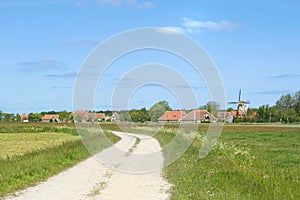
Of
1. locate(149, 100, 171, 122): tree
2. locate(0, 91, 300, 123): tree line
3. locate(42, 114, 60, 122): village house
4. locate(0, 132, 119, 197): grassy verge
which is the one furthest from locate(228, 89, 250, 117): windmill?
locate(0, 132, 119, 197): grassy verge

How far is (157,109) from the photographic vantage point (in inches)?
3182

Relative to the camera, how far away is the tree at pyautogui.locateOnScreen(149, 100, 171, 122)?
79125 mm

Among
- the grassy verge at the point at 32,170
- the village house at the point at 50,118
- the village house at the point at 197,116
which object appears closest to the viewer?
the grassy verge at the point at 32,170

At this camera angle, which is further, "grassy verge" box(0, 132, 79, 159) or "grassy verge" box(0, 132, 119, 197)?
"grassy verge" box(0, 132, 79, 159)

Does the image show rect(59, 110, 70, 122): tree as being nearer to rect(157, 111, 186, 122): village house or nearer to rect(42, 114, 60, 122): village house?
rect(42, 114, 60, 122): village house

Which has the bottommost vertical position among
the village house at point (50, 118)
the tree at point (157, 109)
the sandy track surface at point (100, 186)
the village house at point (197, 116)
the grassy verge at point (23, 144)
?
the grassy verge at point (23, 144)

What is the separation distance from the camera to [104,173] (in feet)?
52.5

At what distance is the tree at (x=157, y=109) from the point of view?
7912 cm

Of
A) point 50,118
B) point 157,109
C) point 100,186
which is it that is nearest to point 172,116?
point 157,109

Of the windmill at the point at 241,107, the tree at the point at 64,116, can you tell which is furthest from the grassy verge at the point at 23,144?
the tree at the point at 64,116

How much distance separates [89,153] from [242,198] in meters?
14.8

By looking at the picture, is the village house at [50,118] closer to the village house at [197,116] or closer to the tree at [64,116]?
the tree at [64,116]

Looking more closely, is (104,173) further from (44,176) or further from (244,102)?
(244,102)

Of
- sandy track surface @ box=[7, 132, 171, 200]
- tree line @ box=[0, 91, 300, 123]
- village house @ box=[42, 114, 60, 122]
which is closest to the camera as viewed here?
sandy track surface @ box=[7, 132, 171, 200]
